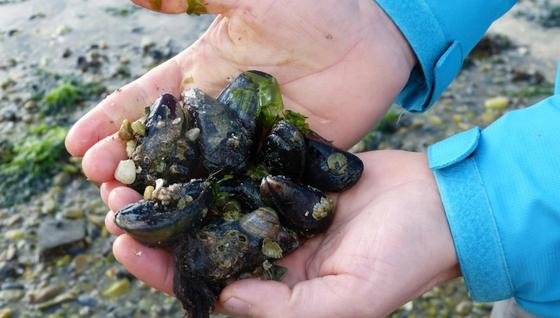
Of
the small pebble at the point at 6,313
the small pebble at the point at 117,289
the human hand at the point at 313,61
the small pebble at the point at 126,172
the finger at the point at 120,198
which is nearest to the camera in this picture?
the finger at the point at 120,198

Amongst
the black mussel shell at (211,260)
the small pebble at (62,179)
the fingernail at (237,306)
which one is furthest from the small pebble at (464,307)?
the small pebble at (62,179)

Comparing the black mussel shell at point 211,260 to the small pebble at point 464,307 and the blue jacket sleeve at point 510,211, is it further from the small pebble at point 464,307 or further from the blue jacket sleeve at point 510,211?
the small pebble at point 464,307

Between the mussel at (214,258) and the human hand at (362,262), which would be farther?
the mussel at (214,258)

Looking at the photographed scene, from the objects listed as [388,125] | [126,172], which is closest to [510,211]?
[126,172]

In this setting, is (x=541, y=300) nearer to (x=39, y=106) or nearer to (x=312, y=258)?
(x=312, y=258)

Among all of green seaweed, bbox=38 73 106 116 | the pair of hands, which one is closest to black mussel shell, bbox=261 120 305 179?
the pair of hands

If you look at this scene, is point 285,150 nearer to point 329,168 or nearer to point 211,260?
point 329,168

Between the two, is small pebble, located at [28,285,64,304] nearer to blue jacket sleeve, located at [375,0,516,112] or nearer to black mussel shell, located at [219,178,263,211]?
black mussel shell, located at [219,178,263,211]

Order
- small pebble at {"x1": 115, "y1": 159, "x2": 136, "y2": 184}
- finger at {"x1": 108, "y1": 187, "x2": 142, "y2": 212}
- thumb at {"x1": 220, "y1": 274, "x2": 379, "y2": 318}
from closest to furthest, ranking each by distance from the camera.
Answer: thumb at {"x1": 220, "y1": 274, "x2": 379, "y2": 318}
finger at {"x1": 108, "y1": 187, "x2": 142, "y2": 212}
small pebble at {"x1": 115, "y1": 159, "x2": 136, "y2": 184}
